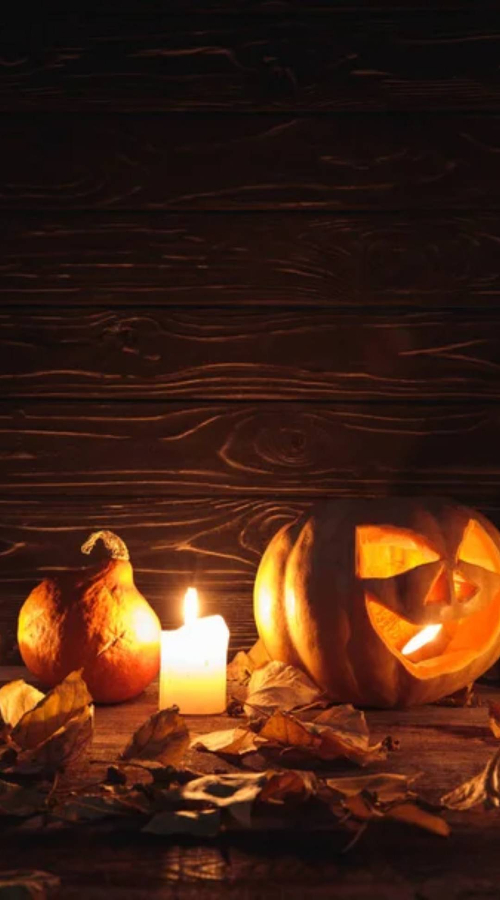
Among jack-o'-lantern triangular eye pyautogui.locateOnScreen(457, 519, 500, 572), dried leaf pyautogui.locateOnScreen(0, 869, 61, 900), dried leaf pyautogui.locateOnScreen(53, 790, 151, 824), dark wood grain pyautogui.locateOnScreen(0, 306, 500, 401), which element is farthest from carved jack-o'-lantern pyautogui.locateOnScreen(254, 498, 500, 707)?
dried leaf pyautogui.locateOnScreen(0, 869, 61, 900)

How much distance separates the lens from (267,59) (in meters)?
1.81

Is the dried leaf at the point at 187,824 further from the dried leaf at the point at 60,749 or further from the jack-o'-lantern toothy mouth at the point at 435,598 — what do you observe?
the jack-o'-lantern toothy mouth at the point at 435,598

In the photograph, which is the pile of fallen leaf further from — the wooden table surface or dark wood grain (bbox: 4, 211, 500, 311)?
dark wood grain (bbox: 4, 211, 500, 311)

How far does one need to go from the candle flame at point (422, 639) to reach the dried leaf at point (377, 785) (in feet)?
1.14

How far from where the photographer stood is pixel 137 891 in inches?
36.5

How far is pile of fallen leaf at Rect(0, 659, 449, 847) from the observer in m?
1.06

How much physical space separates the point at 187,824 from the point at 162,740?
22 cm

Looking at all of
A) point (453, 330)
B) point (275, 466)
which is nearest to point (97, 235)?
point (275, 466)

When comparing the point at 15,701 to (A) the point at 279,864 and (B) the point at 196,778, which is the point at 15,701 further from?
(A) the point at 279,864

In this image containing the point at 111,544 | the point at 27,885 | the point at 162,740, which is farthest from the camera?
the point at 111,544

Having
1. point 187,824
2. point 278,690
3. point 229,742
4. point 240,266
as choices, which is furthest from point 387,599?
point 240,266

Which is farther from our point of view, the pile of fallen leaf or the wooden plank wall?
the wooden plank wall

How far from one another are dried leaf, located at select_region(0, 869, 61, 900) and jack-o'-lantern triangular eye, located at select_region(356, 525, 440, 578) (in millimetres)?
663

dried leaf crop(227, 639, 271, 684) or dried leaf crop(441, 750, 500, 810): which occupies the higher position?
dried leaf crop(227, 639, 271, 684)
